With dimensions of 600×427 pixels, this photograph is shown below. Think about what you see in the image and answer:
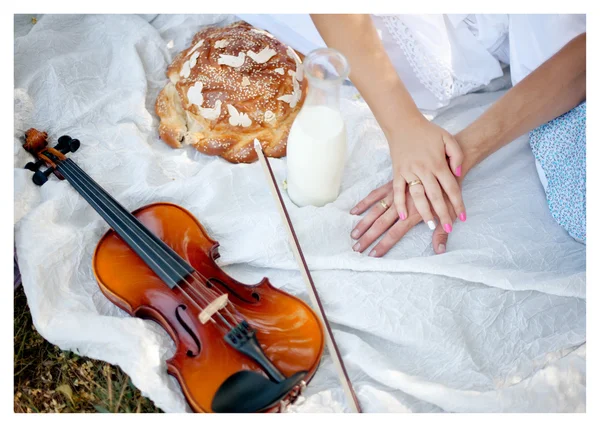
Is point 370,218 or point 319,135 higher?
point 319,135

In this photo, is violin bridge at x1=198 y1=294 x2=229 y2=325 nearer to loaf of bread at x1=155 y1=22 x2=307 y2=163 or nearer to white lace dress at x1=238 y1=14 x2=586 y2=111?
loaf of bread at x1=155 y1=22 x2=307 y2=163

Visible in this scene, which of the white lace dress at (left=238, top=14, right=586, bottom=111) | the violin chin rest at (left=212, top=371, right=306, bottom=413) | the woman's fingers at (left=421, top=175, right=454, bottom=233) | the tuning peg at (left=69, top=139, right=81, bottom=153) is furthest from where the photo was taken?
the white lace dress at (left=238, top=14, right=586, bottom=111)

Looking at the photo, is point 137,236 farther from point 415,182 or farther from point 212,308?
point 415,182

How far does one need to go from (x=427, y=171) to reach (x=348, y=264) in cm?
27

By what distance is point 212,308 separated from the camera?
3.06 feet

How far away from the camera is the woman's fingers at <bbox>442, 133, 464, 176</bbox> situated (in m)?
1.18

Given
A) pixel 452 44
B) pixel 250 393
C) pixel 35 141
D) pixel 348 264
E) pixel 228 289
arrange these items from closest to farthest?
pixel 250 393, pixel 228 289, pixel 348 264, pixel 35 141, pixel 452 44

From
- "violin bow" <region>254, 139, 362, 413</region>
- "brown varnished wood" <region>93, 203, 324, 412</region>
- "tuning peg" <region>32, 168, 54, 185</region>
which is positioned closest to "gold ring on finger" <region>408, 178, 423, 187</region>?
"violin bow" <region>254, 139, 362, 413</region>

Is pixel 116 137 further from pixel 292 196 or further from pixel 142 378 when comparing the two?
pixel 142 378

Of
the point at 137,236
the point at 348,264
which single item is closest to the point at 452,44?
the point at 348,264

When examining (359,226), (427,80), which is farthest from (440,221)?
(427,80)

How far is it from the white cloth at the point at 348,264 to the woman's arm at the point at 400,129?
0.09 meters

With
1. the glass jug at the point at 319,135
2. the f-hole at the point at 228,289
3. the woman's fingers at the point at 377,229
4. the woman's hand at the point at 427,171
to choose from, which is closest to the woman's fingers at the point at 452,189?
the woman's hand at the point at 427,171

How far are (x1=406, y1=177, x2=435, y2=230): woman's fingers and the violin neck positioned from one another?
1.64 ft
